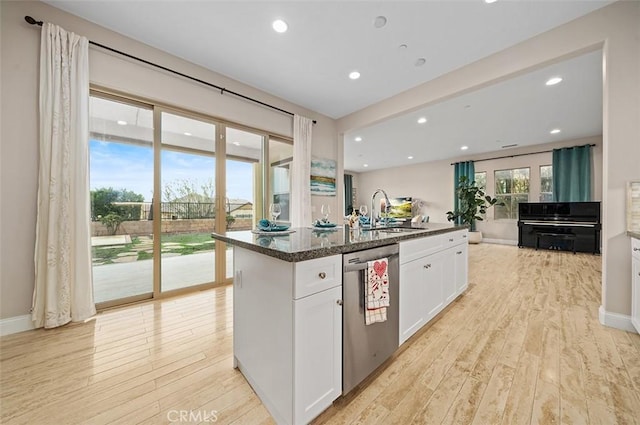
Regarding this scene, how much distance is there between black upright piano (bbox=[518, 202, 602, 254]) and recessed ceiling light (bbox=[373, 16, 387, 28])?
257 inches

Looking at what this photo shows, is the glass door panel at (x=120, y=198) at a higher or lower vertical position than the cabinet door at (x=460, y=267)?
higher

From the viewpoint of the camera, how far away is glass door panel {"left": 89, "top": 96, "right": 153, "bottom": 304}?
2.47m

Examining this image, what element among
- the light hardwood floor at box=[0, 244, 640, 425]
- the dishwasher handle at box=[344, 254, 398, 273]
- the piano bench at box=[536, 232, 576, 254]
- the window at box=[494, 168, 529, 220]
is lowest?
the light hardwood floor at box=[0, 244, 640, 425]

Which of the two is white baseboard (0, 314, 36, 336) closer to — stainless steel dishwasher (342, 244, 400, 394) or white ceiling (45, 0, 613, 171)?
white ceiling (45, 0, 613, 171)

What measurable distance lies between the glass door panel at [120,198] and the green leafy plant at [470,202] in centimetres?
786

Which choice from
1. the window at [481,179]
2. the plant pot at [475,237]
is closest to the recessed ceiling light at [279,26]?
the plant pot at [475,237]

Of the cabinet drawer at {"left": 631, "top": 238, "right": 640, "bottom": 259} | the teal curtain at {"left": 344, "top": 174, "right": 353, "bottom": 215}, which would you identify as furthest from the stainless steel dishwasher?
the teal curtain at {"left": 344, "top": 174, "right": 353, "bottom": 215}

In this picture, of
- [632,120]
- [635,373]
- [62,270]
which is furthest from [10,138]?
[632,120]

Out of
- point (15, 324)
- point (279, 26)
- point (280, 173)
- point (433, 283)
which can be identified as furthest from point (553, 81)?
point (15, 324)

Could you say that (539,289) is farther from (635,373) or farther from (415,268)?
(415,268)

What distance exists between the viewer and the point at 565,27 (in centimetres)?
223

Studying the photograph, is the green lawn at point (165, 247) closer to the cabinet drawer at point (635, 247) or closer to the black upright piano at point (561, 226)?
the cabinet drawer at point (635, 247)

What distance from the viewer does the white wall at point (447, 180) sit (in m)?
6.16

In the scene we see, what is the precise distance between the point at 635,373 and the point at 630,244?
3.62 ft
